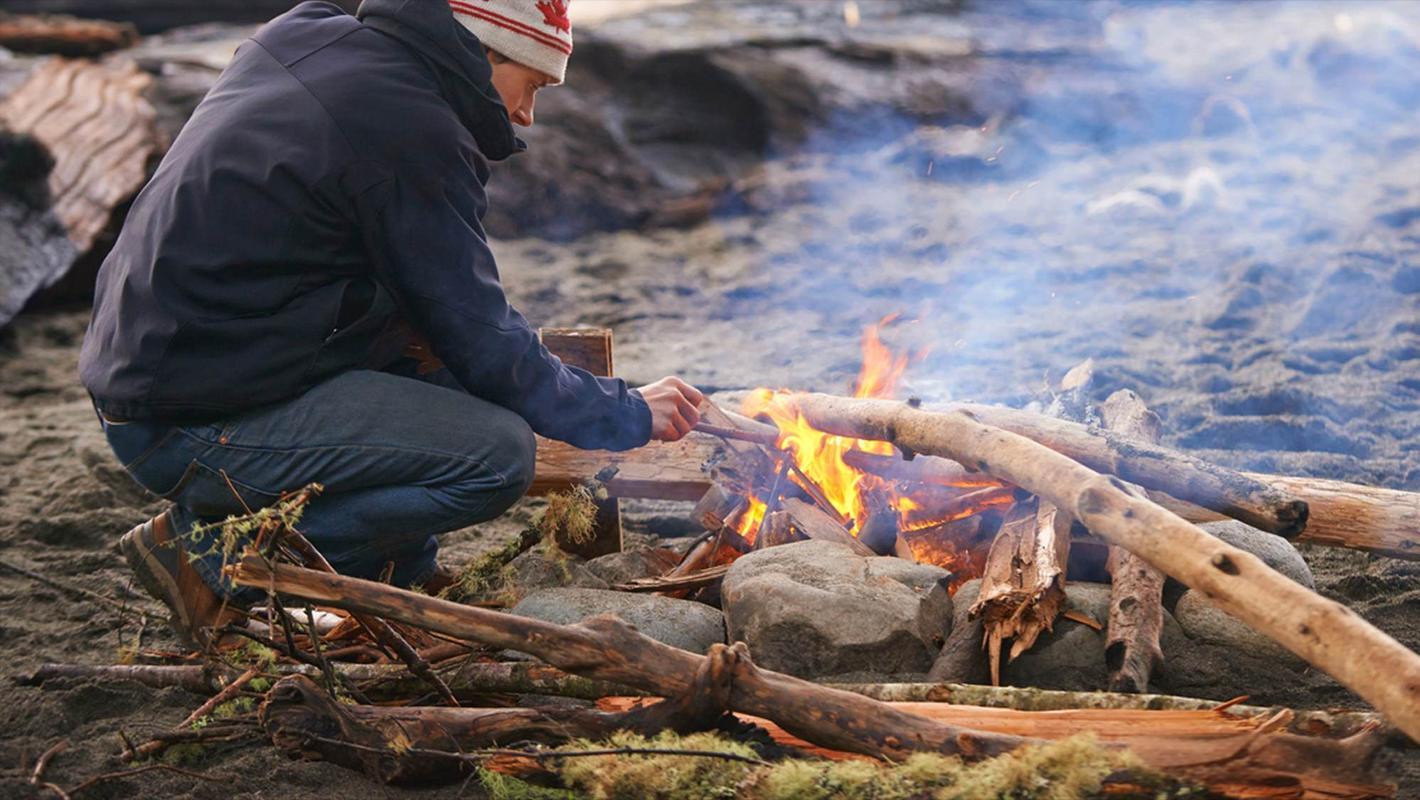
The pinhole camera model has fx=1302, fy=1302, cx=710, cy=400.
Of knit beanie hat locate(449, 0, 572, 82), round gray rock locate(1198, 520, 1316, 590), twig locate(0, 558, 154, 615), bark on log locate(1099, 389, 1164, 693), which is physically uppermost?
knit beanie hat locate(449, 0, 572, 82)

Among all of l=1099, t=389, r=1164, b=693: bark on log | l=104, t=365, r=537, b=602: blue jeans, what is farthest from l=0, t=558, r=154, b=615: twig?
l=1099, t=389, r=1164, b=693: bark on log

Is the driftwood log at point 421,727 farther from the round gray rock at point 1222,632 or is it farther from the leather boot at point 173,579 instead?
the round gray rock at point 1222,632

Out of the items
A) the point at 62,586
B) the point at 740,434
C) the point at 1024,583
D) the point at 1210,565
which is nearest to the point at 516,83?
the point at 740,434

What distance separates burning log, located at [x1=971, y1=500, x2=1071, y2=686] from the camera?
3.58m

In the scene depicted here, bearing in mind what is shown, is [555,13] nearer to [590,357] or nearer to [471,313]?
[471,313]

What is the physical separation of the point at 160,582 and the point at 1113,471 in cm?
284

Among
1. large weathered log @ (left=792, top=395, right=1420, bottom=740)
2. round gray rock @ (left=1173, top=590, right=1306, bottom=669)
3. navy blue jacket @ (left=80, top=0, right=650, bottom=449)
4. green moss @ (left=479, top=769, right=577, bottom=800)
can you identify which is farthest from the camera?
round gray rock @ (left=1173, top=590, right=1306, bottom=669)

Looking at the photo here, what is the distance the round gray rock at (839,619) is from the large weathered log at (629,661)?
66 cm

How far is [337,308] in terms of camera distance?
3.59 m

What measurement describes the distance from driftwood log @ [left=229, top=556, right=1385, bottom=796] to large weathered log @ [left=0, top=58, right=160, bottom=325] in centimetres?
649

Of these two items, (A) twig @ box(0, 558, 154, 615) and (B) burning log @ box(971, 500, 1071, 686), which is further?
(A) twig @ box(0, 558, 154, 615)

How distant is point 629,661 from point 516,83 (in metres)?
1.82

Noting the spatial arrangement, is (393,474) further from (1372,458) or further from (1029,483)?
(1372,458)

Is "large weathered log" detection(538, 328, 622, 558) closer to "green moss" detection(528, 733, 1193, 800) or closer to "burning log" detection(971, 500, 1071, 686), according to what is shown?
"burning log" detection(971, 500, 1071, 686)
